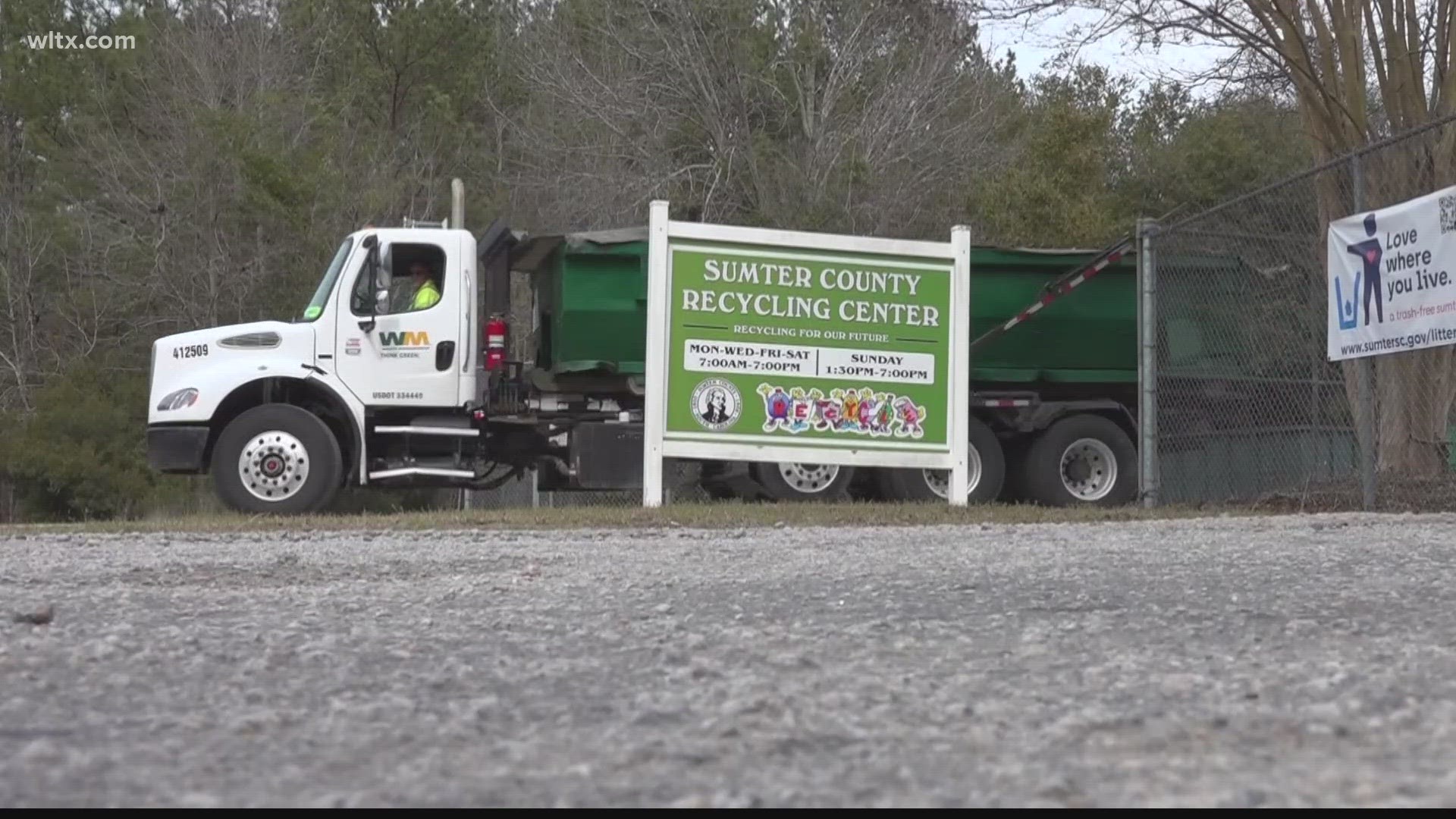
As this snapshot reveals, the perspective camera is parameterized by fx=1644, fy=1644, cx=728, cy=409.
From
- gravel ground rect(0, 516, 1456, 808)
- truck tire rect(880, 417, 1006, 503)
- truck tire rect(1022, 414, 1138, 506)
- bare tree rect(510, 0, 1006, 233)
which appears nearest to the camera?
gravel ground rect(0, 516, 1456, 808)

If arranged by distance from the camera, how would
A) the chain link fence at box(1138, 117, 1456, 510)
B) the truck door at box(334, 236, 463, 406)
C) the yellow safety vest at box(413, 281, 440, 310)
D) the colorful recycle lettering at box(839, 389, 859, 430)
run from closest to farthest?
the chain link fence at box(1138, 117, 1456, 510), the colorful recycle lettering at box(839, 389, 859, 430), the truck door at box(334, 236, 463, 406), the yellow safety vest at box(413, 281, 440, 310)

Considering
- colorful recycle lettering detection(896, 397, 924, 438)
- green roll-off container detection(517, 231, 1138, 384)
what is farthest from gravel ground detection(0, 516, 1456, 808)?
green roll-off container detection(517, 231, 1138, 384)

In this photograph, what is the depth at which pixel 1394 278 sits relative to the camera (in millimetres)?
11352

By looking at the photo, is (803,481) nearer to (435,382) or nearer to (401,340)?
(435,382)

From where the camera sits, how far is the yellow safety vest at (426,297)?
14.8 meters

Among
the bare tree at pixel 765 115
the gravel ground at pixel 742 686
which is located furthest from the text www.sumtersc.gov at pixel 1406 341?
the bare tree at pixel 765 115

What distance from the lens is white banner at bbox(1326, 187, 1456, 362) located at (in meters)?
10.7

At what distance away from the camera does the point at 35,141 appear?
30.3 meters

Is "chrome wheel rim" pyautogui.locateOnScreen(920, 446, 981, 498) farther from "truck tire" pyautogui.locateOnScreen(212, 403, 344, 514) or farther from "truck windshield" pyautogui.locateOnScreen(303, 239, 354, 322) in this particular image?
"truck windshield" pyautogui.locateOnScreen(303, 239, 354, 322)

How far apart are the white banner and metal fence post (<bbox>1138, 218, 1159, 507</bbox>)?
240 cm

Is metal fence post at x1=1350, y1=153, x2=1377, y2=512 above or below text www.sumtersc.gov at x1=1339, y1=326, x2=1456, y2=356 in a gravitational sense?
below

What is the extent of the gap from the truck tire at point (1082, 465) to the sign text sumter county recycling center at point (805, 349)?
56.5 inches

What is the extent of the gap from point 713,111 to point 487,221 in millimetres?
4807

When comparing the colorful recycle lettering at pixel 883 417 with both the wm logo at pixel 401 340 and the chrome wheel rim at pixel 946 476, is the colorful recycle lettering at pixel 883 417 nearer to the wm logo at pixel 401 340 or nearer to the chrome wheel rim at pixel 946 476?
the chrome wheel rim at pixel 946 476
